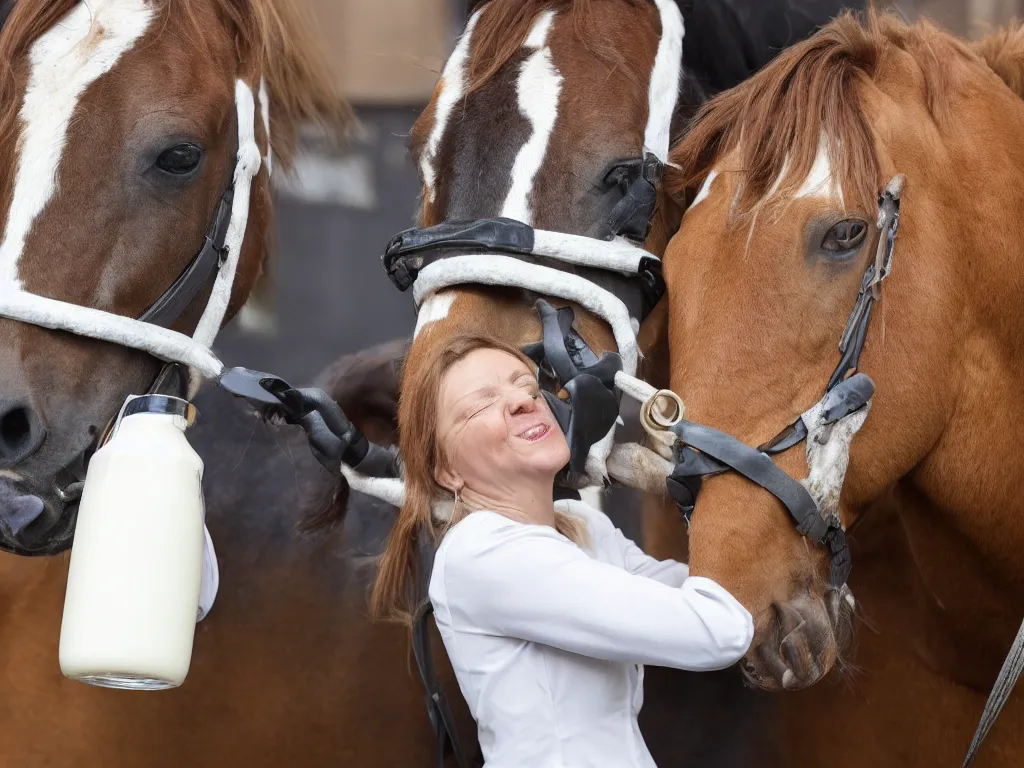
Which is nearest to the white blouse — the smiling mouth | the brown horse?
the smiling mouth

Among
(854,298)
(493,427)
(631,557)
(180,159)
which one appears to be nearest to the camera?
(493,427)

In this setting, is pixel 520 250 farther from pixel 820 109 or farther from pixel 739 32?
pixel 739 32

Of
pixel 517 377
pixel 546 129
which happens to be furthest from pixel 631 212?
pixel 517 377

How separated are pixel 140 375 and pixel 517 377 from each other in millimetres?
803

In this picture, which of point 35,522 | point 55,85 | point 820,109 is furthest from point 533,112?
point 35,522

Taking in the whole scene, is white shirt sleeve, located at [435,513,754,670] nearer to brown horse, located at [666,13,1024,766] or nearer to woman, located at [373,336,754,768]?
woman, located at [373,336,754,768]

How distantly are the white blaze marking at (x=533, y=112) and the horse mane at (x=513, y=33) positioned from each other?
0.04 metres

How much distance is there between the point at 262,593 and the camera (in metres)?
2.43

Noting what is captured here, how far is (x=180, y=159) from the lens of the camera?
79.1 inches

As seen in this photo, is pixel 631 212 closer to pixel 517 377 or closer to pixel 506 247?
pixel 506 247

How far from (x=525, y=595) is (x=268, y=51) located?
1.41 m

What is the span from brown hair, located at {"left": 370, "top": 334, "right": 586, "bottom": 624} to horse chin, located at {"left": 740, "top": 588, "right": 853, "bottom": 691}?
283mm

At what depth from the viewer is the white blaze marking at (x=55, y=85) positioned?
1849 mm

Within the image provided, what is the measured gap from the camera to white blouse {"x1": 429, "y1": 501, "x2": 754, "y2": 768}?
1.26 meters
